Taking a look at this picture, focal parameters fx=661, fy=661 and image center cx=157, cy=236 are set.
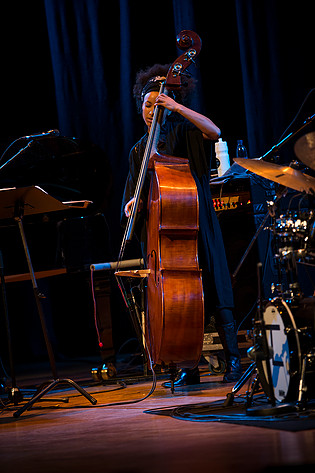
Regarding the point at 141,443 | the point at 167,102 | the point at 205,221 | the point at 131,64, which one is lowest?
the point at 141,443

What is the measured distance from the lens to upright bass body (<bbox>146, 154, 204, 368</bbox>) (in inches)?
128

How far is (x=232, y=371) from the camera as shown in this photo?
3.67 m

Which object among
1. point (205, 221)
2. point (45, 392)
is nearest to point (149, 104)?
point (205, 221)

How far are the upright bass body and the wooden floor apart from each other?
0.84 ft

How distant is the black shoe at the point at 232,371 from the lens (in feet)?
12.0

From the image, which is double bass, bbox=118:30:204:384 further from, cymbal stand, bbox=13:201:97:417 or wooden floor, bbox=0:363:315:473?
cymbal stand, bbox=13:201:97:417

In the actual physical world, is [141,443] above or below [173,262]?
below

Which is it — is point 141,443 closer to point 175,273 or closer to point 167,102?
point 175,273

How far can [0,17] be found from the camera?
21.3 feet

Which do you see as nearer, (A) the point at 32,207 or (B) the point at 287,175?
(B) the point at 287,175

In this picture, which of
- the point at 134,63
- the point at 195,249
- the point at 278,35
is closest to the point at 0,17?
the point at 134,63

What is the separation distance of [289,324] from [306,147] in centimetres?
69

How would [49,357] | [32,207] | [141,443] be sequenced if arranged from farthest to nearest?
1. [32,207]
2. [49,357]
3. [141,443]

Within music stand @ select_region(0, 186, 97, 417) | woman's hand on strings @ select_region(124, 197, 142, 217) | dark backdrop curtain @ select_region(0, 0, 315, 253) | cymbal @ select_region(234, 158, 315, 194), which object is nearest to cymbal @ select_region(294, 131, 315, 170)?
cymbal @ select_region(234, 158, 315, 194)
